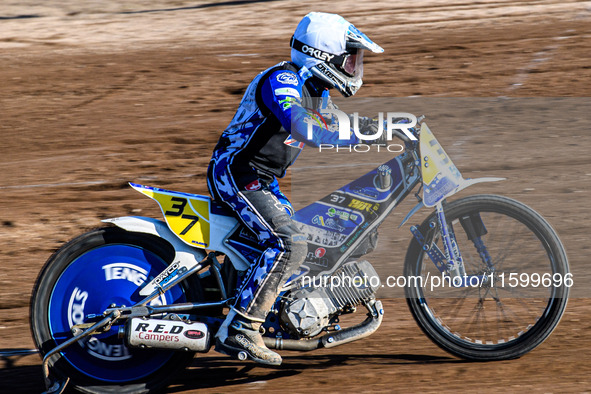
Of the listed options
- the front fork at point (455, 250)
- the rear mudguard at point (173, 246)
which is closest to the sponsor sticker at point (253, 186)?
the rear mudguard at point (173, 246)

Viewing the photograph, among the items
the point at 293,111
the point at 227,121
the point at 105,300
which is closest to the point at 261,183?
the point at 293,111

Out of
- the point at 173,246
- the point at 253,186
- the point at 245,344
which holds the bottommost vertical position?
the point at 245,344

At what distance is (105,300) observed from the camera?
4.84 m

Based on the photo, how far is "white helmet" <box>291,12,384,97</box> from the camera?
4613mm

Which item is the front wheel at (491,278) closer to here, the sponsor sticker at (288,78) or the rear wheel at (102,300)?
the sponsor sticker at (288,78)

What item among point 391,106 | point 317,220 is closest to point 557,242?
point 317,220

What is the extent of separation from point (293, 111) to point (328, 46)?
487mm

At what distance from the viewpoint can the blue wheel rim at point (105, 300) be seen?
4.82 m

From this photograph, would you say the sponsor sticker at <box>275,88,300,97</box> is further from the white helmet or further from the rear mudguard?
the rear mudguard

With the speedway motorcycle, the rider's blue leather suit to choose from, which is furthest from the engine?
the rider's blue leather suit

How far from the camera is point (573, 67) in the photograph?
1230 centimetres

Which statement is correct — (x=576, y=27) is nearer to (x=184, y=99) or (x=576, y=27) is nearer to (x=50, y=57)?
(x=184, y=99)

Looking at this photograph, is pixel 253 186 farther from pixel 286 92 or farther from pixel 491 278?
pixel 491 278

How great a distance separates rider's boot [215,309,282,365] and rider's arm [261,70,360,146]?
114cm
